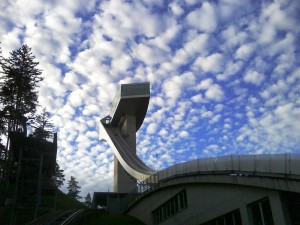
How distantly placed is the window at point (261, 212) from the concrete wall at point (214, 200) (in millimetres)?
272

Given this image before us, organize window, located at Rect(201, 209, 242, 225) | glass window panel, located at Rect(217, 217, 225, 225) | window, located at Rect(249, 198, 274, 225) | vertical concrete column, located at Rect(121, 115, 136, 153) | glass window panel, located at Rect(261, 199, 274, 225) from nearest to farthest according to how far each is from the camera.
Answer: glass window panel, located at Rect(261, 199, 274, 225) < window, located at Rect(249, 198, 274, 225) < window, located at Rect(201, 209, 242, 225) < glass window panel, located at Rect(217, 217, 225, 225) < vertical concrete column, located at Rect(121, 115, 136, 153)

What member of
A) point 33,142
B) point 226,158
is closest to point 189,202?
point 226,158

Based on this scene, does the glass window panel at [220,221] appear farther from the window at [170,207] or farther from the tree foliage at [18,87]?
the tree foliage at [18,87]

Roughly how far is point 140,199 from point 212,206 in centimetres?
1493

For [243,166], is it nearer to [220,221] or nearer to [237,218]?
[237,218]

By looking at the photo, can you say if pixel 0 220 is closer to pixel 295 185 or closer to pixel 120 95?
pixel 295 185

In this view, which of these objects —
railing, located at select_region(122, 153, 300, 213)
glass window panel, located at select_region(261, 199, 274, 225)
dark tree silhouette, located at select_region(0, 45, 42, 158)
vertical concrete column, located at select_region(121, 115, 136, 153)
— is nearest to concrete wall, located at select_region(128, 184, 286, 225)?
glass window panel, located at select_region(261, 199, 274, 225)

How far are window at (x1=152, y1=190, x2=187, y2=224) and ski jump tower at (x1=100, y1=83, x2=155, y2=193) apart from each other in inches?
1418

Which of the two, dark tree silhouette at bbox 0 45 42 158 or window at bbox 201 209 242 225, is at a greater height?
dark tree silhouette at bbox 0 45 42 158

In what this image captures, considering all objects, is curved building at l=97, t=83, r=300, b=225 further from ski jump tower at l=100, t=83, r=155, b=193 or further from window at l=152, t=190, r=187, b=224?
ski jump tower at l=100, t=83, r=155, b=193

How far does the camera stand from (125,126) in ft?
264

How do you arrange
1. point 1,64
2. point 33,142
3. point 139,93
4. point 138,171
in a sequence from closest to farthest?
point 33,142
point 1,64
point 138,171
point 139,93

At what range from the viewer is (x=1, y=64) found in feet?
142

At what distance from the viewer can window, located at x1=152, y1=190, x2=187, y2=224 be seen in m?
27.2
